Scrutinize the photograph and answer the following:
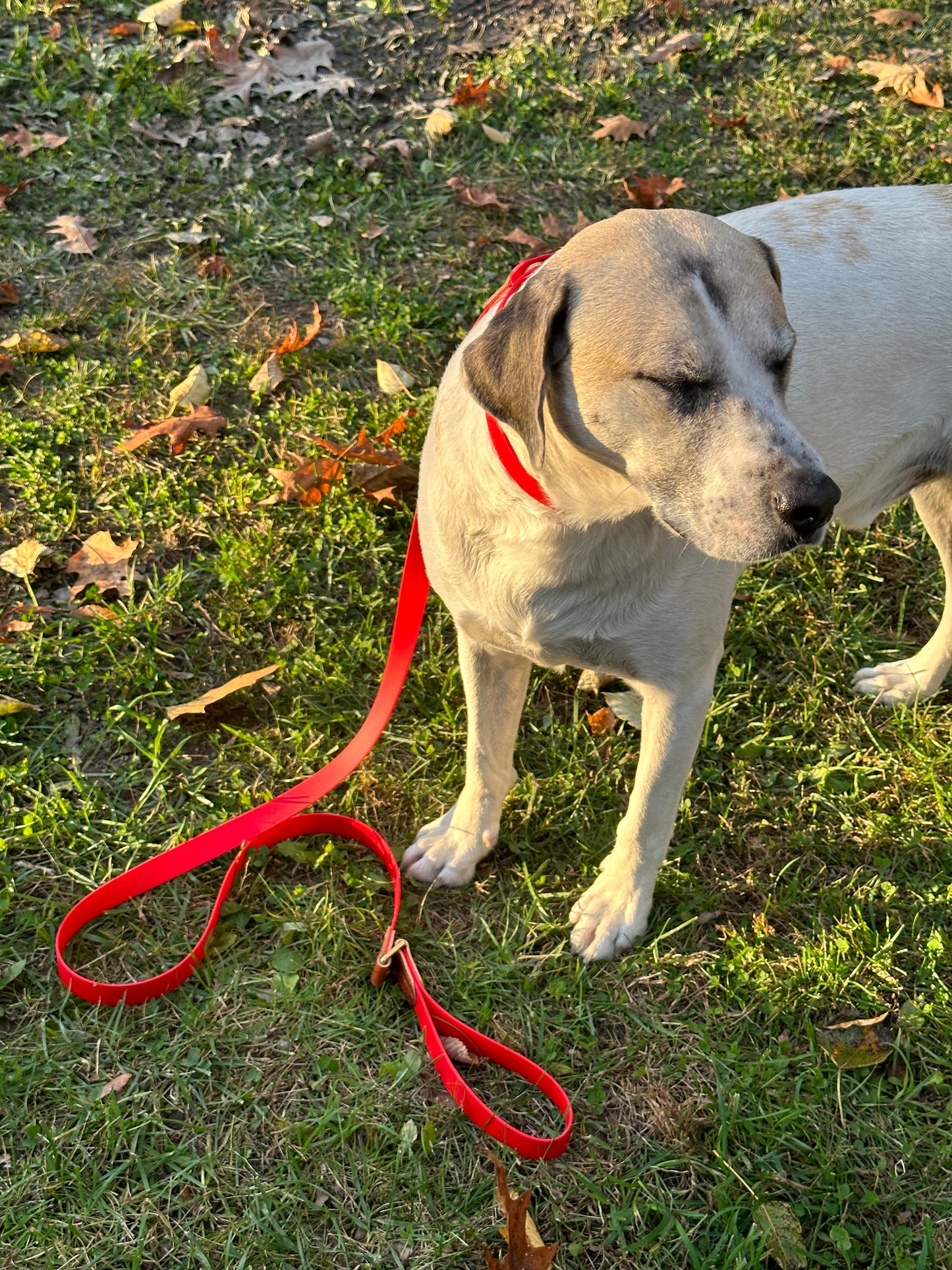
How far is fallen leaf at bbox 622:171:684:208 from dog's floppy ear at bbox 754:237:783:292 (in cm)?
282

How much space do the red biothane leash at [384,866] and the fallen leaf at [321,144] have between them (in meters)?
2.60

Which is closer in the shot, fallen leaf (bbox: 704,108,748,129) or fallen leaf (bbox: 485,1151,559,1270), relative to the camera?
fallen leaf (bbox: 485,1151,559,1270)

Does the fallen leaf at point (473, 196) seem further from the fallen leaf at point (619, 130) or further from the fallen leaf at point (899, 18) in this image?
the fallen leaf at point (899, 18)

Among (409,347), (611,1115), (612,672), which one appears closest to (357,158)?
(409,347)

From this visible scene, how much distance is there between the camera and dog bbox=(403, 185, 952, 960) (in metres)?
2.00

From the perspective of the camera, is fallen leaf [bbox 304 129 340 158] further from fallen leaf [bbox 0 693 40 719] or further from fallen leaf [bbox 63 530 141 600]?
fallen leaf [bbox 0 693 40 719]

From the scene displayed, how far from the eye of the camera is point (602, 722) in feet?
10.9

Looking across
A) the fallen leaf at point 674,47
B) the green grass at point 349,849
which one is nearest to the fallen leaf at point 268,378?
the green grass at point 349,849

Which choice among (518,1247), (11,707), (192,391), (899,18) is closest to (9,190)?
(192,391)

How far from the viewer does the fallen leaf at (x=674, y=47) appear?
5578 mm

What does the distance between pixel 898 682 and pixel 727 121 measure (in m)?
3.25

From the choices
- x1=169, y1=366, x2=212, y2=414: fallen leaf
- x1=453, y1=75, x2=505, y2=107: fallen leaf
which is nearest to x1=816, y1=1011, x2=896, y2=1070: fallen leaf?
x1=169, y1=366, x2=212, y2=414: fallen leaf

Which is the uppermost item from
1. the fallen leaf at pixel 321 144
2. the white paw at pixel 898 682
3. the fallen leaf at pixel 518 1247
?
the fallen leaf at pixel 321 144

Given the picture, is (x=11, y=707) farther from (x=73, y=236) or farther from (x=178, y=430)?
(x=73, y=236)
